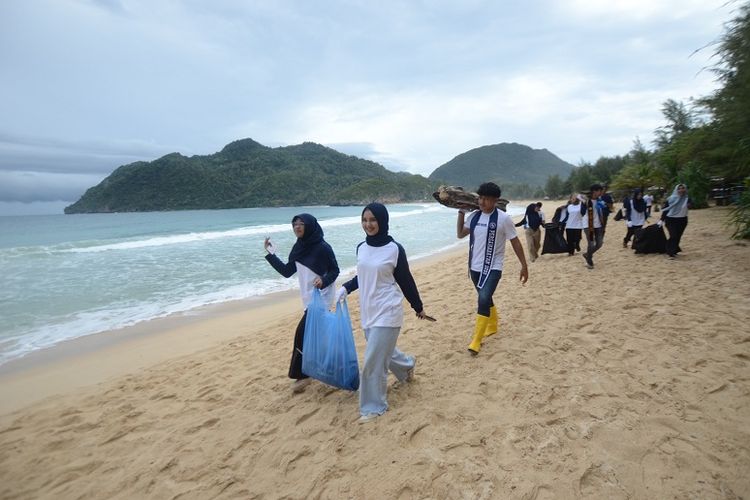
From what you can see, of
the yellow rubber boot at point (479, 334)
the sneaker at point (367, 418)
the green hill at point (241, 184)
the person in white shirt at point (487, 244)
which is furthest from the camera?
the green hill at point (241, 184)

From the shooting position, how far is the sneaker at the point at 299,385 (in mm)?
3477

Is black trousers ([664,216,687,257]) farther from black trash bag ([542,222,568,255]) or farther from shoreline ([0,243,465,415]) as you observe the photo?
shoreline ([0,243,465,415])

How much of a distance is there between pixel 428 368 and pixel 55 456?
10.7 feet

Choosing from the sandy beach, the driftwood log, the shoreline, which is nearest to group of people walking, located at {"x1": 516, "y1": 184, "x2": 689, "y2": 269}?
the sandy beach

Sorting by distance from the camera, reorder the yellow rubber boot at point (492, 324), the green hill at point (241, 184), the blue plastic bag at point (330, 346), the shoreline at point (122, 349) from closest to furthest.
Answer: the blue plastic bag at point (330, 346) → the yellow rubber boot at point (492, 324) → the shoreline at point (122, 349) → the green hill at point (241, 184)

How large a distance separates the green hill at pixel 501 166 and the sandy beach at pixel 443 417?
15142cm

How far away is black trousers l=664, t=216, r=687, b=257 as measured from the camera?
7304mm

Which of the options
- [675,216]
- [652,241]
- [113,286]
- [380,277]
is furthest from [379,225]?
[113,286]

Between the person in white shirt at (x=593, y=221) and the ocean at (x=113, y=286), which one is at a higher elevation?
the person in white shirt at (x=593, y=221)

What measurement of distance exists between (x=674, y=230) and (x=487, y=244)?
6.12m

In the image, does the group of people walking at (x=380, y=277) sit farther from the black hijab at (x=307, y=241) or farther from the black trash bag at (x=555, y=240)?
the black trash bag at (x=555, y=240)

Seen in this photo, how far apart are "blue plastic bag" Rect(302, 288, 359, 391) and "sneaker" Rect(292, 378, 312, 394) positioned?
477mm

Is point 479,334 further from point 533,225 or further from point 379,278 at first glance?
point 533,225

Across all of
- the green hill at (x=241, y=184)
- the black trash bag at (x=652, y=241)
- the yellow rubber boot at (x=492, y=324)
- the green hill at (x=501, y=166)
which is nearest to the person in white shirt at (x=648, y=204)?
the black trash bag at (x=652, y=241)
